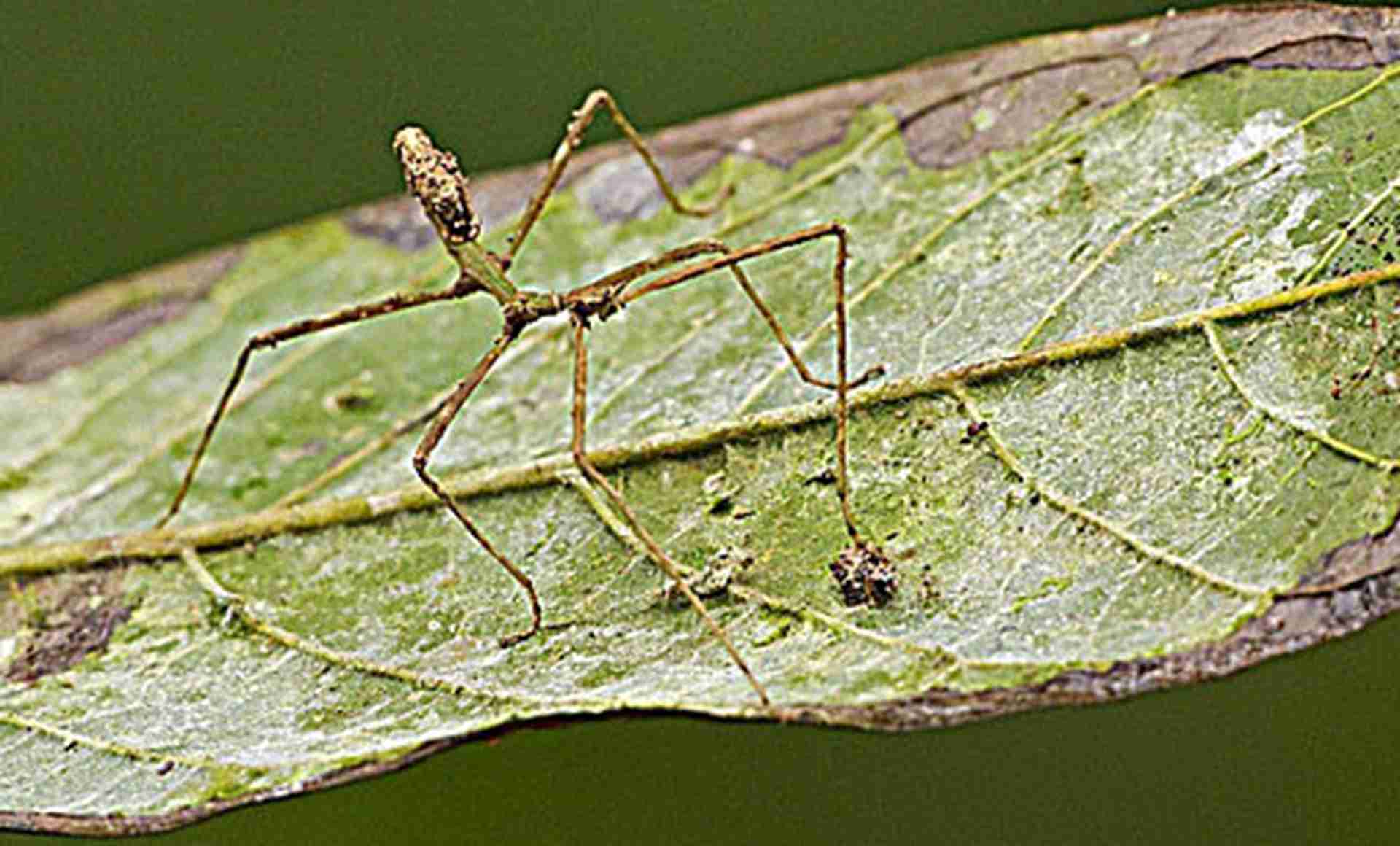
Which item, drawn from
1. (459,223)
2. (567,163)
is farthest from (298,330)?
(567,163)

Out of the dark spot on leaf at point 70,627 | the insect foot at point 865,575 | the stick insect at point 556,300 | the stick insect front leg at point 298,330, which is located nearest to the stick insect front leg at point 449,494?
the stick insect at point 556,300

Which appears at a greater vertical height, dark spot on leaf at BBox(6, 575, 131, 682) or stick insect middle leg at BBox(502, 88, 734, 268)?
stick insect middle leg at BBox(502, 88, 734, 268)

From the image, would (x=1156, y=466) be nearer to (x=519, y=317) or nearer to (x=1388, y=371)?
(x=1388, y=371)

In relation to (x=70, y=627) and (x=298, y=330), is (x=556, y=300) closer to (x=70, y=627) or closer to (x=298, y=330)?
(x=298, y=330)

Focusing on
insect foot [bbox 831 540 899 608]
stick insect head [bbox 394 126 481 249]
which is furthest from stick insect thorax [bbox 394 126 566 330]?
insect foot [bbox 831 540 899 608]

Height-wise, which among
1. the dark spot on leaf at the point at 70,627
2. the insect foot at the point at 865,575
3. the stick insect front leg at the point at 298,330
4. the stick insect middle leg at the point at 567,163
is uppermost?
the stick insect middle leg at the point at 567,163

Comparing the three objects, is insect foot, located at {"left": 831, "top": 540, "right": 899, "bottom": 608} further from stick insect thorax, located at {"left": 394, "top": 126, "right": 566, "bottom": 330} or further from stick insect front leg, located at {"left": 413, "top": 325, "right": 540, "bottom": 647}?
stick insect thorax, located at {"left": 394, "top": 126, "right": 566, "bottom": 330}

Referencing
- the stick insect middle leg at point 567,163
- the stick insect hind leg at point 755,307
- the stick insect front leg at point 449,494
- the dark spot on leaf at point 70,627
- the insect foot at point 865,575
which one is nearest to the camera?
the insect foot at point 865,575

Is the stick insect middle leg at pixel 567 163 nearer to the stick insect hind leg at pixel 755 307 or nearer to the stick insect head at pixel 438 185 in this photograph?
the stick insect head at pixel 438 185
